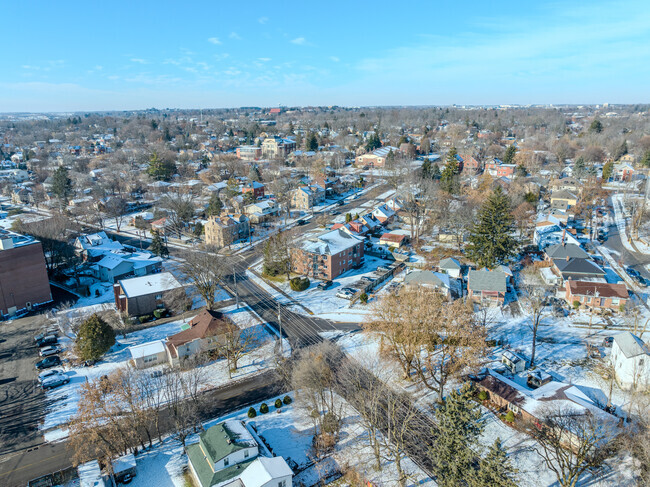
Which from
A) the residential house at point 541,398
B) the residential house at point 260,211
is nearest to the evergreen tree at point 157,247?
the residential house at point 260,211

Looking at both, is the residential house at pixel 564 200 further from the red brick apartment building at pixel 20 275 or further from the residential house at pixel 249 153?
the residential house at pixel 249 153

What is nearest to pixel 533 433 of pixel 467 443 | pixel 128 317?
pixel 467 443

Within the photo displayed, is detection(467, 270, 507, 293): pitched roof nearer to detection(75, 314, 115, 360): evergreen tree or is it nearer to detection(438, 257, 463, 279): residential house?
detection(438, 257, 463, 279): residential house

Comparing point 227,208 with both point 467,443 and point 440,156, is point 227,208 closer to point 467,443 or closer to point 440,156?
point 467,443

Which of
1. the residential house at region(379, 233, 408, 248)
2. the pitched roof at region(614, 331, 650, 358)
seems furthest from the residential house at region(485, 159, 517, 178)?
the pitched roof at region(614, 331, 650, 358)

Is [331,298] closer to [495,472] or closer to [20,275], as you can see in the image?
[495,472]

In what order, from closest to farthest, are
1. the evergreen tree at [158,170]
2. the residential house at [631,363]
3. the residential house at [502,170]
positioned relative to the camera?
the residential house at [631,363] < the residential house at [502,170] < the evergreen tree at [158,170]

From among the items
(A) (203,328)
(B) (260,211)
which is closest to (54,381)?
(A) (203,328)
